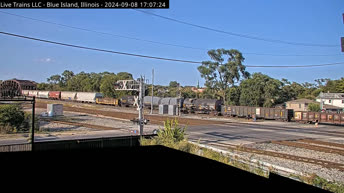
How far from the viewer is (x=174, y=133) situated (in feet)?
47.8

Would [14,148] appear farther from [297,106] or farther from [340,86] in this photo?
[340,86]

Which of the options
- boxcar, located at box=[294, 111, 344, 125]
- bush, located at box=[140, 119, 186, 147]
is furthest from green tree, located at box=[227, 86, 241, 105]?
bush, located at box=[140, 119, 186, 147]

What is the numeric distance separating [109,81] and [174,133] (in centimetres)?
9068

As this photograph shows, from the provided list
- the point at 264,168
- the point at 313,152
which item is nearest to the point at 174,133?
the point at 264,168

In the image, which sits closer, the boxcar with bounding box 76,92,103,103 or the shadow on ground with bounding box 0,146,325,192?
the shadow on ground with bounding box 0,146,325,192

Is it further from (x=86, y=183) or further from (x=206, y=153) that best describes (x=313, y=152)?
(x=86, y=183)

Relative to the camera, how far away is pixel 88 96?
78.6 m

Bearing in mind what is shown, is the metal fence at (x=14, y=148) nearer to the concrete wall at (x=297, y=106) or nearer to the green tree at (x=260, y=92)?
the green tree at (x=260, y=92)

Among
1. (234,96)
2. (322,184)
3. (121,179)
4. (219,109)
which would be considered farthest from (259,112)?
(121,179)

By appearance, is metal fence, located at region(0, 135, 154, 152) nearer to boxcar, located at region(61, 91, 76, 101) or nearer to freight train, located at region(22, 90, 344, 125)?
freight train, located at region(22, 90, 344, 125)

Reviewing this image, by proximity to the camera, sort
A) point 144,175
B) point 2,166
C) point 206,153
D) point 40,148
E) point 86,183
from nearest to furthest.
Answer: point 86,183 → point 144,175 → point 2,166 → point 40,148 → point 206,153

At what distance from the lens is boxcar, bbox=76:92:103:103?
76875 mm

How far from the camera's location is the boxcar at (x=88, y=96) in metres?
76.9

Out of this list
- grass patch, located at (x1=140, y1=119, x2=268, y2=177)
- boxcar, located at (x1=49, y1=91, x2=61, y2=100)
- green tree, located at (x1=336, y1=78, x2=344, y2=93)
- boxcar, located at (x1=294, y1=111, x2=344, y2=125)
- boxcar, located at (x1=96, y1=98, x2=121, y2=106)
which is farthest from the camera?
green tree, located at (x1=336, y1=78, x2=344, y2=93)
